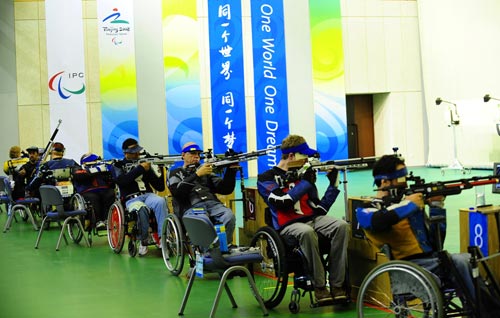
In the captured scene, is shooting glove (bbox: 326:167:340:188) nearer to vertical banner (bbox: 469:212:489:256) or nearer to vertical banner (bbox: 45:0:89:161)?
vertical banner (bbox: 469:212:489:256)

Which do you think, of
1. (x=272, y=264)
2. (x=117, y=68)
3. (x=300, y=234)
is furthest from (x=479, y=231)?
(x=117, y=68)

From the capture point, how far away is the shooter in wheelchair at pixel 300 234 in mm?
5613

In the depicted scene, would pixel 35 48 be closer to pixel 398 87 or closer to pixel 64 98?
pixel 64 98

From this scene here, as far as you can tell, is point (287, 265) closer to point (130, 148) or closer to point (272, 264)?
point (272, 264)

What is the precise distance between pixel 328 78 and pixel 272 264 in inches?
558

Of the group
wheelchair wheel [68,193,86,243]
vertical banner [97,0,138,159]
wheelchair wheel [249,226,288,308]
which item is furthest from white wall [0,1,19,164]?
wheelchair wheel [249,226,288,308]

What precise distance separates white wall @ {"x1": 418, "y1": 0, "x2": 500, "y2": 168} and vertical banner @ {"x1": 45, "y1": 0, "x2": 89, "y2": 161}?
827cm

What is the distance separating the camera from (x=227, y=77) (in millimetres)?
18328

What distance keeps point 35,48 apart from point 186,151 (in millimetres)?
11970

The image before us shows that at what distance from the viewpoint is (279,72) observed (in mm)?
18469

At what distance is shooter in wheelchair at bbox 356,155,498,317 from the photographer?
4078mm

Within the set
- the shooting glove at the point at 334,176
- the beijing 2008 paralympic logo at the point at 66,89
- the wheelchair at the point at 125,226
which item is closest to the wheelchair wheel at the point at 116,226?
the wheelchair at the point at 125,226

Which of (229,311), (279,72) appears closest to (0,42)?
(279,72)

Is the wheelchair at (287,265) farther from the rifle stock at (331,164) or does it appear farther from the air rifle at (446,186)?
the air rifle at (446,186)
